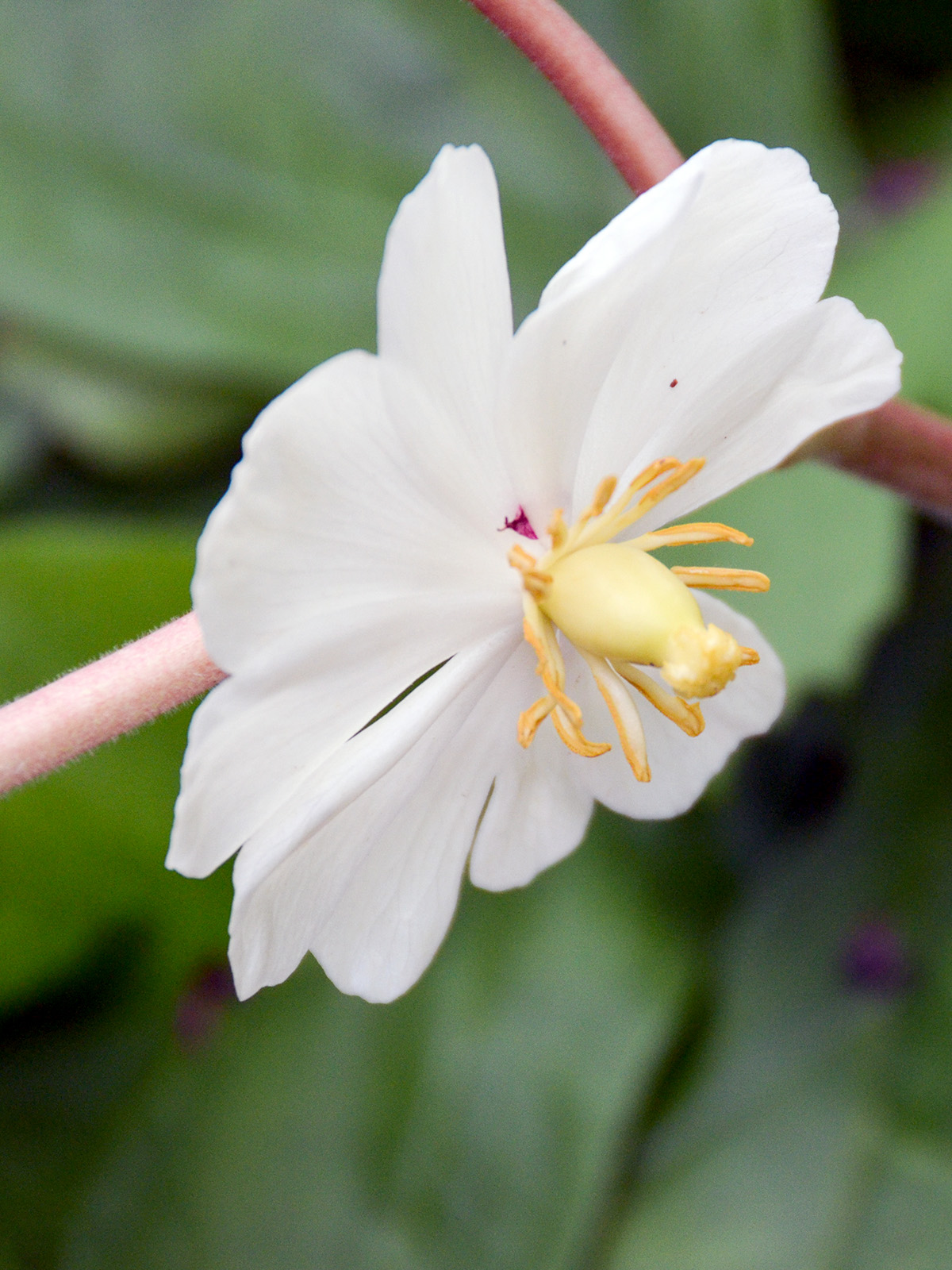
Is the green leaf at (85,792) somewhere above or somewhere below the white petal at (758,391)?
below

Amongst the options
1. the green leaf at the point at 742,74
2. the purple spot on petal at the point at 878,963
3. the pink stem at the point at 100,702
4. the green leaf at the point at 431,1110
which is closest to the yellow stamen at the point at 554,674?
the pink stem at the point at 100,702

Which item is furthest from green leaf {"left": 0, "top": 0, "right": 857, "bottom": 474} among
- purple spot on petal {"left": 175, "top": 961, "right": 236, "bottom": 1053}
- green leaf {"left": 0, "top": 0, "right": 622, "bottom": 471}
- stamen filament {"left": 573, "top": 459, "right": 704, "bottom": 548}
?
stamen filament {"left": 573, "top": 459, "right": 704, "bottom": 548}

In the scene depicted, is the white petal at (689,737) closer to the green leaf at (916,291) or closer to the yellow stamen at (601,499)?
the yellow stamen at (601,499)

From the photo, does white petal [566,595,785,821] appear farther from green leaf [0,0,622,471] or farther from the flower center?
green leaf [0,0,622,471]

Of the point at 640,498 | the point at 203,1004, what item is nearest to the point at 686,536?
the point at 640,498

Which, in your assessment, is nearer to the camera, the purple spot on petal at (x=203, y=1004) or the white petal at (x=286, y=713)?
the white petal at (x=286, y=713)

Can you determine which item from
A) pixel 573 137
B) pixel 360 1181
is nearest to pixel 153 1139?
pixel 360 1181

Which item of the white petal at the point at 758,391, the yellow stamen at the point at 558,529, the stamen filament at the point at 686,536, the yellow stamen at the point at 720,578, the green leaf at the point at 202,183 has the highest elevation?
the green leaf at the point at 202,183

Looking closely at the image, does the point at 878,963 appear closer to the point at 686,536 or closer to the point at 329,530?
the point at 686,536
